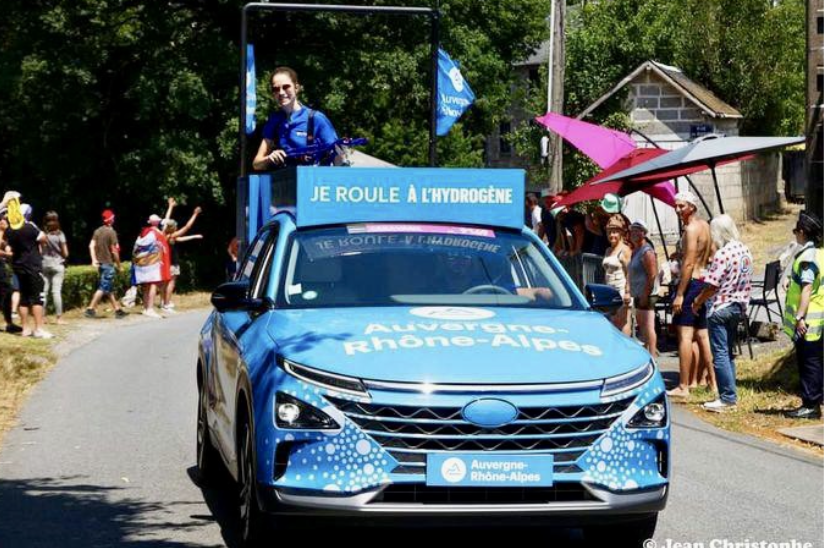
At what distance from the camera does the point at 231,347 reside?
8109mm

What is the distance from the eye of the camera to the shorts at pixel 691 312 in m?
14.6

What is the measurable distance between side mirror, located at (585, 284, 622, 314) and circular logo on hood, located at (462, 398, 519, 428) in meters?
1.54

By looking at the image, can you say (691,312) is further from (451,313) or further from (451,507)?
(451,507)

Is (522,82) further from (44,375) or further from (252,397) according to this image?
(252,397)

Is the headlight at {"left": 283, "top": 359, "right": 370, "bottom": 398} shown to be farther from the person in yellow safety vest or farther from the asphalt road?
the person in yellow safety vest

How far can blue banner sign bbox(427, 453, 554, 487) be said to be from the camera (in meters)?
6.48

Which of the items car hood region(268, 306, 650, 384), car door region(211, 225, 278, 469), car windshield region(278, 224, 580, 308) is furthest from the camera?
car windshield region(278, 224, 580, 308)

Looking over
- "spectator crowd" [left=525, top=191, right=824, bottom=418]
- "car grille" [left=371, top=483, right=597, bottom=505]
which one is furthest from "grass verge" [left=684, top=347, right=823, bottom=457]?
"car grille" [left=371, top=483, right=597, bottom=505]

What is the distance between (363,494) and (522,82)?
66.6 m

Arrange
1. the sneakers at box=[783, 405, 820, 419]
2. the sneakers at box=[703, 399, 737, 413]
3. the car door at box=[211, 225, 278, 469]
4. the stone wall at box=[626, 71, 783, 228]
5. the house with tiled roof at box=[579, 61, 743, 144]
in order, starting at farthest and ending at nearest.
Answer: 1. the house with tiled roof at box=[579, 61, 743, 144]
2. the stone wall at box=[626, 71, 783, 228]
3. the sneakers at box=[703, 399, 737, 413]
4. the sneakers at box=[783, 405, 820, 419]
5. the car door at box=[211, 225, 278, 469]

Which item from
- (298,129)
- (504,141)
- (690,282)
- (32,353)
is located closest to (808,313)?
(690,282)

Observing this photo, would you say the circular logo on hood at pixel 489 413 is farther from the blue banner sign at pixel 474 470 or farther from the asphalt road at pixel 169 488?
the asphalt road at pixel 169 488

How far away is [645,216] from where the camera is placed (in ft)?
160

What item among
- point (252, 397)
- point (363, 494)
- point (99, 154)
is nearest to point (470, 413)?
point (363, 494)
